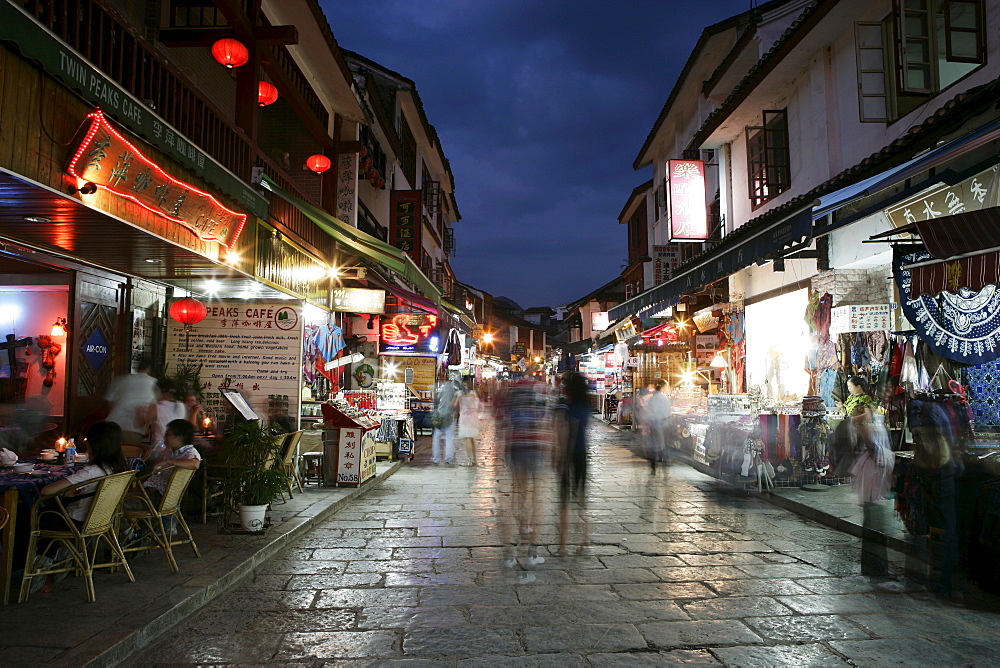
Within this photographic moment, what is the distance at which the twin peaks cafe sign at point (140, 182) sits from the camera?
5.29m

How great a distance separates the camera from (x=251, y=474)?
7.46 m

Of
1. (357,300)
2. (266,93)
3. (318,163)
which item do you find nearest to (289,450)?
(357,300)

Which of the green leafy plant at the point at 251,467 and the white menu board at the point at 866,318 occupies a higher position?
the white menu board at the point at 866,318

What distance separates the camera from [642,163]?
31.1 metres

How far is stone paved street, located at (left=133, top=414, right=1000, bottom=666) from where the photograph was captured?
4.34 meters

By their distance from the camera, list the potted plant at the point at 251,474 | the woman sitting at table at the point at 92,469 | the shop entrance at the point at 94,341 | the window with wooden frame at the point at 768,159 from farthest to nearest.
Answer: the window with wooden frame at the point at 768,159, the shop entrance at the point at 94,341, the potted plant at the point at 251,474, the woman sitting at table at the point at 92,469

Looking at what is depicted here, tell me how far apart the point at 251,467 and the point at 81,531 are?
7.93 ft

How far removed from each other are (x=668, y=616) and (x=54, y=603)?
486cm

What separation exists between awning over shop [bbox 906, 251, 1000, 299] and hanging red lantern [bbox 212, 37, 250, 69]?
967 centimetres

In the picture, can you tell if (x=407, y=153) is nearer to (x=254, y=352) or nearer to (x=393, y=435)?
(x=393, y=435)

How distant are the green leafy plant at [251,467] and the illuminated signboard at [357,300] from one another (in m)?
5.91

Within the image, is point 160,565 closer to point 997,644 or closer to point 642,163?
point 997,644

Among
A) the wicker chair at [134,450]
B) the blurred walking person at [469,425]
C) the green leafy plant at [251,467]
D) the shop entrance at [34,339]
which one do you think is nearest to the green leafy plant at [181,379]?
the shop entrance at [34,339]

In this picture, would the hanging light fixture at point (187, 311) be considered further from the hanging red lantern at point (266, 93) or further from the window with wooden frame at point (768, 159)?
the window with wooden frame at point (768, 159)
